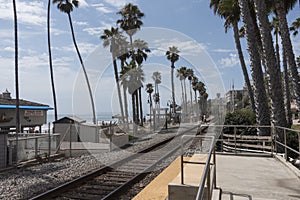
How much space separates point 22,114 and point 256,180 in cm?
2194

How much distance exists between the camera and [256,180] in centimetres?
624

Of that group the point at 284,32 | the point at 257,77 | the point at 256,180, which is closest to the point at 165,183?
the point at 256,180

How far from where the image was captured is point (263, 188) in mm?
5605

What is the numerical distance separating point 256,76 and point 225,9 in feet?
25.6

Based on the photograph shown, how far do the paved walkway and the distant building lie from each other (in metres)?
18.4

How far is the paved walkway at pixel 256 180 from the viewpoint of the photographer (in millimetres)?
5135

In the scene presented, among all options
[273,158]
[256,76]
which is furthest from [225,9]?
[273,158]

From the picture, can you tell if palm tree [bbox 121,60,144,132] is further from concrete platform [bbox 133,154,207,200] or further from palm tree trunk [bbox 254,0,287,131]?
concrete platform [bbox 133,154,207,200]

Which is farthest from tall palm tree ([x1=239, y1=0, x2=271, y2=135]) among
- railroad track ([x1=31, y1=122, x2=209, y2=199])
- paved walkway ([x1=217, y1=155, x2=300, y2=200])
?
railroad track ([x1=31, y1=122, x2=209, y2=199])

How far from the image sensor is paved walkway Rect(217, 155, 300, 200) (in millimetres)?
5135

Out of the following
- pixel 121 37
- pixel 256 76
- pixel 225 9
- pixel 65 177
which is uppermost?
pixel 121 37

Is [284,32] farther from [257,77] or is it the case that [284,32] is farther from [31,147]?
[31,147]

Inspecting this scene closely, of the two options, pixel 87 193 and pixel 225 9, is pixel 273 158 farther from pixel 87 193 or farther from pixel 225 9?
pixel 225 9

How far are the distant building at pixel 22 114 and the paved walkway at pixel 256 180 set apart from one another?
18.4 m
